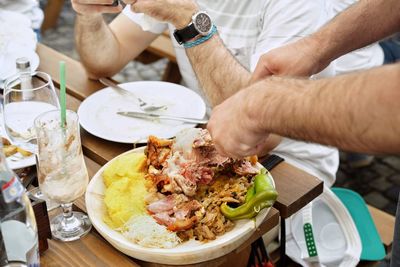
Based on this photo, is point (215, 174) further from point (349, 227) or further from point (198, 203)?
point (349, 227)

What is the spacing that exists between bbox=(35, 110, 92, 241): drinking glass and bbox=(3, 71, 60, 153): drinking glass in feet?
0.58

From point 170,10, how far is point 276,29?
0.38 meters

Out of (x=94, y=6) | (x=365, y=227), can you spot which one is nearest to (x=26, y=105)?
(x=94, y=6)

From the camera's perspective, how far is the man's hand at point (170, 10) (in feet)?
6.04

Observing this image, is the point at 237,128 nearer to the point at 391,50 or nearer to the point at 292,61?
the point at 292,61

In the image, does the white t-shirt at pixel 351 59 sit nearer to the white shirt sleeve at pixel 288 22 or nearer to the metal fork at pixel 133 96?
the white shirt sleeve at pixel 288 22

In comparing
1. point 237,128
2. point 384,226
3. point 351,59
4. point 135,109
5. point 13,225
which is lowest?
point 384,226

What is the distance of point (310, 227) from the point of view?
5.65ft

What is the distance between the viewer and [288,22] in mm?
1897

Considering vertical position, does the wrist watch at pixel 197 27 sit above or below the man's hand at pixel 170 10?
below

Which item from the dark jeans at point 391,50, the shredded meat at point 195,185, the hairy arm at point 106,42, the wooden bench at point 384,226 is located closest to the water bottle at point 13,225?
the shredded meat at point 195,185

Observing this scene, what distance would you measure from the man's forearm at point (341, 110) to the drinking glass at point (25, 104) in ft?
2.18

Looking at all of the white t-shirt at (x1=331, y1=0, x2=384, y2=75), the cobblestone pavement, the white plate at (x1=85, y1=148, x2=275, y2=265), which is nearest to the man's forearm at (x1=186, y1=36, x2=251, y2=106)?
the white plate at (x1=85, y1=148, x2=275, y2=265)

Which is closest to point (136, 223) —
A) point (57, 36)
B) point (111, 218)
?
point (111, 218)
